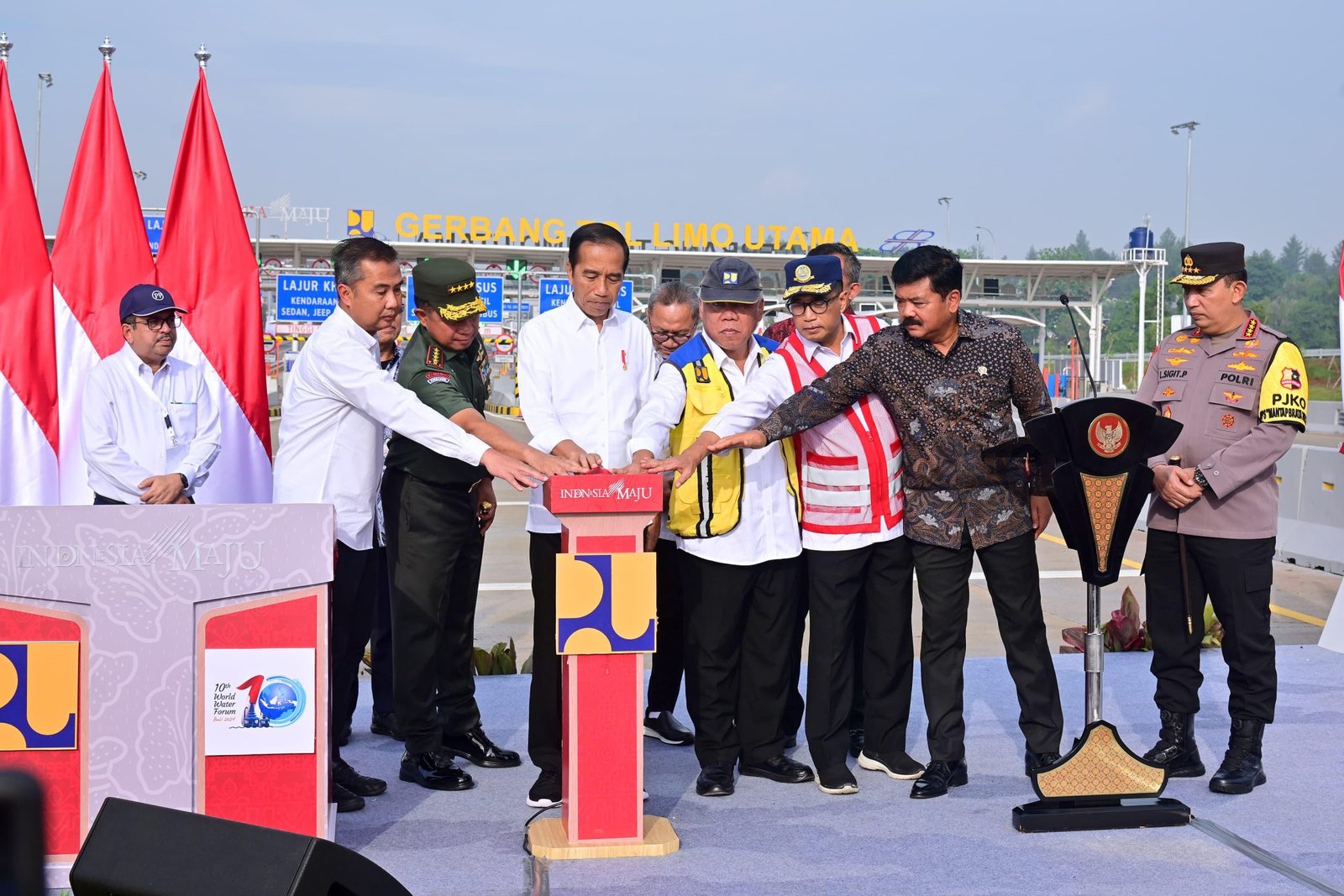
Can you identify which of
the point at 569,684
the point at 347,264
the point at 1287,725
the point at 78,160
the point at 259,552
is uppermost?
the point at 78,160

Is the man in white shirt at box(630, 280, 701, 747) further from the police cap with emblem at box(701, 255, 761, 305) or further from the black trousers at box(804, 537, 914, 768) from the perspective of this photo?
the black trousers at box(804, 537, 914, 768)

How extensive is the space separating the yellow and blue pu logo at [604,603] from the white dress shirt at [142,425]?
2245 mm

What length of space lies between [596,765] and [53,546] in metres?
1.65

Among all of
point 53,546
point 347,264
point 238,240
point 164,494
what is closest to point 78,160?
point 238,240

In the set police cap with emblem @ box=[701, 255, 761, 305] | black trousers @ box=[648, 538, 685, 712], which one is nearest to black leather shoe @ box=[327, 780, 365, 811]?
black trousers @ box=[648, 538, 685, 712]

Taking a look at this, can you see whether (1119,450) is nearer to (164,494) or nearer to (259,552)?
(259,552)

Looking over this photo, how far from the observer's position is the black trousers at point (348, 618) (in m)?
4.49

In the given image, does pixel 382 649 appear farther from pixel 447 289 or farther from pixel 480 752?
pixel 447 289

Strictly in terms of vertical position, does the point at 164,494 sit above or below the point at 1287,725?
above

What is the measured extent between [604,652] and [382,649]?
76.7 inches

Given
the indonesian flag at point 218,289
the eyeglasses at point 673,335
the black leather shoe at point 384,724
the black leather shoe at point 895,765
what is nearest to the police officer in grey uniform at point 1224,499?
the black leather shoe at point 895,765

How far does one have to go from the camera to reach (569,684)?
396 centimetres

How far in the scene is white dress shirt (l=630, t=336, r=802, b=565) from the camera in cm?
464

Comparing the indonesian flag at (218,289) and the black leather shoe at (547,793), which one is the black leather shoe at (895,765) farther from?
the indonesian flag at (218,289)
